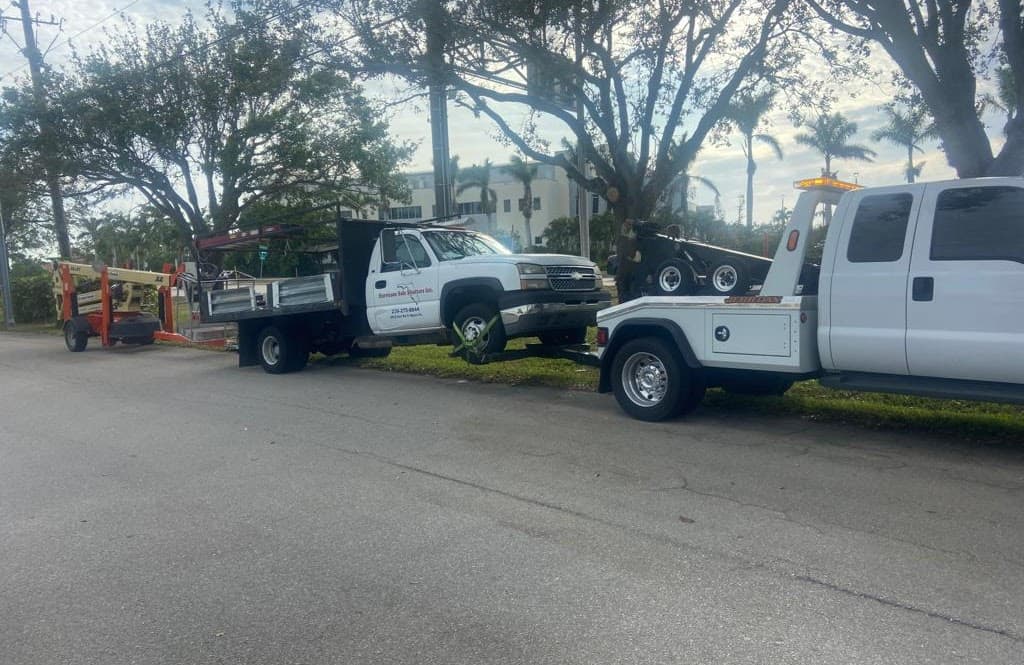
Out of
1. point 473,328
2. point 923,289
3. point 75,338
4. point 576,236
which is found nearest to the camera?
point 923,289

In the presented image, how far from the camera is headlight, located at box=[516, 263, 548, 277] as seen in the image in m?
10.4

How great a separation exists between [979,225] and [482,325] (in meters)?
5.99

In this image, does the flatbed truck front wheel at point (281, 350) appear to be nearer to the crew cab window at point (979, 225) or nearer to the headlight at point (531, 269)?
the headlight at point (531, 269)

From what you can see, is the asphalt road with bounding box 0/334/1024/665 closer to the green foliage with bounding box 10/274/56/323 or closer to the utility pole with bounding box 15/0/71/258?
the utility pole with bounding box 15/0/71/258

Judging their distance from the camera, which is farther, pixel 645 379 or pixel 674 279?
pixel 674 279

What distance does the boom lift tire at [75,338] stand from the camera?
19312 millimetres

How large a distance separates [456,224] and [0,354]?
42.7 ft

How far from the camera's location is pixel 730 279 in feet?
27.7

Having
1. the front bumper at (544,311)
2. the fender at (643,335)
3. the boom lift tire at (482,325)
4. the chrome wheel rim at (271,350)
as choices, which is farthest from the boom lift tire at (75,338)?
the fender at (643,335)

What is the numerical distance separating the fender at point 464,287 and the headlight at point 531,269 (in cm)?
33

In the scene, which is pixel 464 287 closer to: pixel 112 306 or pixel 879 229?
pixel 879 229

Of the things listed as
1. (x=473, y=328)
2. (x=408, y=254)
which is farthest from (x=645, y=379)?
(x=408, y=254)

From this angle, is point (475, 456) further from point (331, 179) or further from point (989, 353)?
point (331, 179)

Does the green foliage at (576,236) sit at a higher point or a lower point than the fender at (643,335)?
higher
